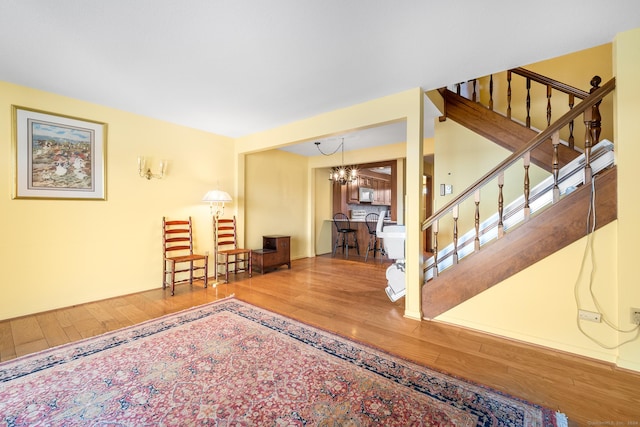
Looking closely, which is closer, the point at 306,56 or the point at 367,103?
the point at 306,56

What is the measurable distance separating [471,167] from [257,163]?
362 centimetres

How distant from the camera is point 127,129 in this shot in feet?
11.1

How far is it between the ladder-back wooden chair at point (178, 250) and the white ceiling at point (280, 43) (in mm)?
1734

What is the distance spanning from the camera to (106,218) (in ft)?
10.6

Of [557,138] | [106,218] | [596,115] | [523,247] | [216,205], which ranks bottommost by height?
[523,247]

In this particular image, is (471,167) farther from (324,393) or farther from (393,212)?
(324,393)

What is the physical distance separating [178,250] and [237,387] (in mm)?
2812

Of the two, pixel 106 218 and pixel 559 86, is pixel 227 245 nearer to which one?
pixel 106 218

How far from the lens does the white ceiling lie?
1.68 m

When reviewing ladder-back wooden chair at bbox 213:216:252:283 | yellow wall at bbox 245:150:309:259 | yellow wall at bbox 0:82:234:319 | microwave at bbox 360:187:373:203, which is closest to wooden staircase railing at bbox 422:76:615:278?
ladder-back wooden chair at bbox 213:216:252:283

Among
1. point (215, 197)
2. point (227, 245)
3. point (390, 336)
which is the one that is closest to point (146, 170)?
point (215, 197)

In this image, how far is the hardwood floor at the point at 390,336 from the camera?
5.16 feet

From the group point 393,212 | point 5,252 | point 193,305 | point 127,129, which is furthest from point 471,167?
point 5,252

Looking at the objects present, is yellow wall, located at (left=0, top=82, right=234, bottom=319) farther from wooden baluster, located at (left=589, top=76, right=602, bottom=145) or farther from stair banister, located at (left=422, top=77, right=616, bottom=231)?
wooden baluster, located at (left=589, top=76, right=602, bottom=145)
